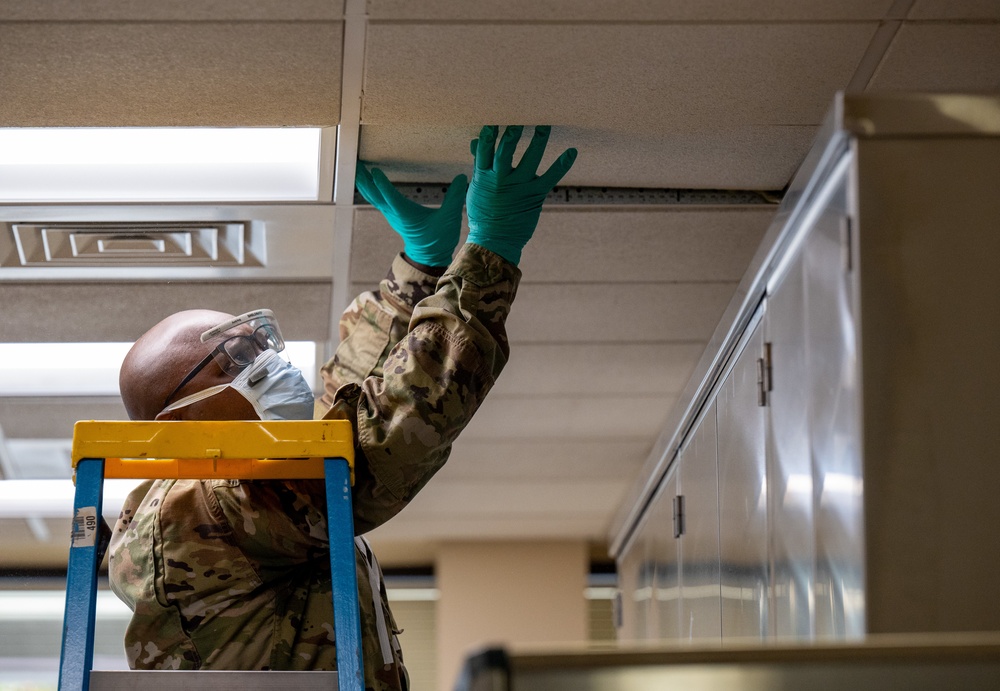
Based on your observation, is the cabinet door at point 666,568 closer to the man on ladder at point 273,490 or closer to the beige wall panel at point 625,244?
the beige wall panel at point 625,244

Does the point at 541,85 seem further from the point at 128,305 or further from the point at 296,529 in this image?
the point at 128,305

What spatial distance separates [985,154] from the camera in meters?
1.45

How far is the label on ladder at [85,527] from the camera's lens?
1774mm

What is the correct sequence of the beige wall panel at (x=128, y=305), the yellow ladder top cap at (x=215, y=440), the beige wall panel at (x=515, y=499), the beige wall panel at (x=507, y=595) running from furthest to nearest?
the beige wall panel at (x=507, y=595)
the beige wall panel at (x=515, y=499)
the beige wall panel at (x=128, y=305)
the yellow ladder top cap at (x=215, y=440)

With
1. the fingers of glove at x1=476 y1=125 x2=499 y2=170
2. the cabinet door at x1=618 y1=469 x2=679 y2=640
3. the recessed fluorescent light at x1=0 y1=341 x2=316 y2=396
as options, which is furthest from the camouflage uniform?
the recessed fluorescent light at x1=0 y1=341 x2=316 y2=396

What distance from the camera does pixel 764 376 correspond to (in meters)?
1.89

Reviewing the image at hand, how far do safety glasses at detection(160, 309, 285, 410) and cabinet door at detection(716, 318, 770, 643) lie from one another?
81cm

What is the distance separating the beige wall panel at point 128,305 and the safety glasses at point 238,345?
1.15 metres

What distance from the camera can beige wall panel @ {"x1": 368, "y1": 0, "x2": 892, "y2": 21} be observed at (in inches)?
79.0

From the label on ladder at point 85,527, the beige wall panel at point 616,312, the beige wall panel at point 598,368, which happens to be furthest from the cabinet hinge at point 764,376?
the beige wall panel at point 598,368

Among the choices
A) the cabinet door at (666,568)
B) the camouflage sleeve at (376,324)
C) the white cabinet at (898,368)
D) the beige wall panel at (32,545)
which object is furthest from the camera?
the beige wall panel at (32,545)

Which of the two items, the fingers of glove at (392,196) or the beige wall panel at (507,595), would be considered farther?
the beige wall panel at (507,595)

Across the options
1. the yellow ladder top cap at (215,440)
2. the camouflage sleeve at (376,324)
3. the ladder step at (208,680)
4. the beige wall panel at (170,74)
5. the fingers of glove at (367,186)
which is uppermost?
the beige wall panel at (170,74)

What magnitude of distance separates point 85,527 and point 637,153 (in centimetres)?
136
